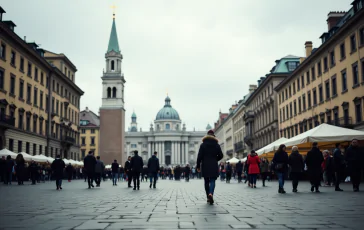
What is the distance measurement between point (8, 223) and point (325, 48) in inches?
1338

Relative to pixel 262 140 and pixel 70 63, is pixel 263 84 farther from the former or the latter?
pixel 70 63

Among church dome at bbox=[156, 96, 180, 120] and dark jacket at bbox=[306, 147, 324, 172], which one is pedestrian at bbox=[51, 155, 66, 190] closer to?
dark jacket at bbox=[306, 147, 324, 172]

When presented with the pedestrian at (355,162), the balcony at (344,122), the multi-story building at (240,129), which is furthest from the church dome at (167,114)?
the pedestrian at (355,162)

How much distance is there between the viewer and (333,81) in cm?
3538

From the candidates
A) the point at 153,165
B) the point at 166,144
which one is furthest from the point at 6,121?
the point at 166,144

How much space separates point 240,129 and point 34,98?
137 ft

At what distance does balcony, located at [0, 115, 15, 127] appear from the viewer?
3556 centimetres

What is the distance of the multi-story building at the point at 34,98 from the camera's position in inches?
1465

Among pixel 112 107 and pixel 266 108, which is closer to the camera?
pixel 266 108

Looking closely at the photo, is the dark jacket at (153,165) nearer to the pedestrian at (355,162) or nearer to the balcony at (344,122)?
the pedestrian at (355,162)

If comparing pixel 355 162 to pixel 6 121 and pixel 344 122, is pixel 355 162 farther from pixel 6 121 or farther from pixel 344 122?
pixel 6 121

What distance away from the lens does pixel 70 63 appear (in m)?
59.5

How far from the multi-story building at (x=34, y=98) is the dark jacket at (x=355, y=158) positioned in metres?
28.9

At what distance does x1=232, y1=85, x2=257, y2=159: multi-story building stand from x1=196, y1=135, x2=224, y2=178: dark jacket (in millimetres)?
61374
